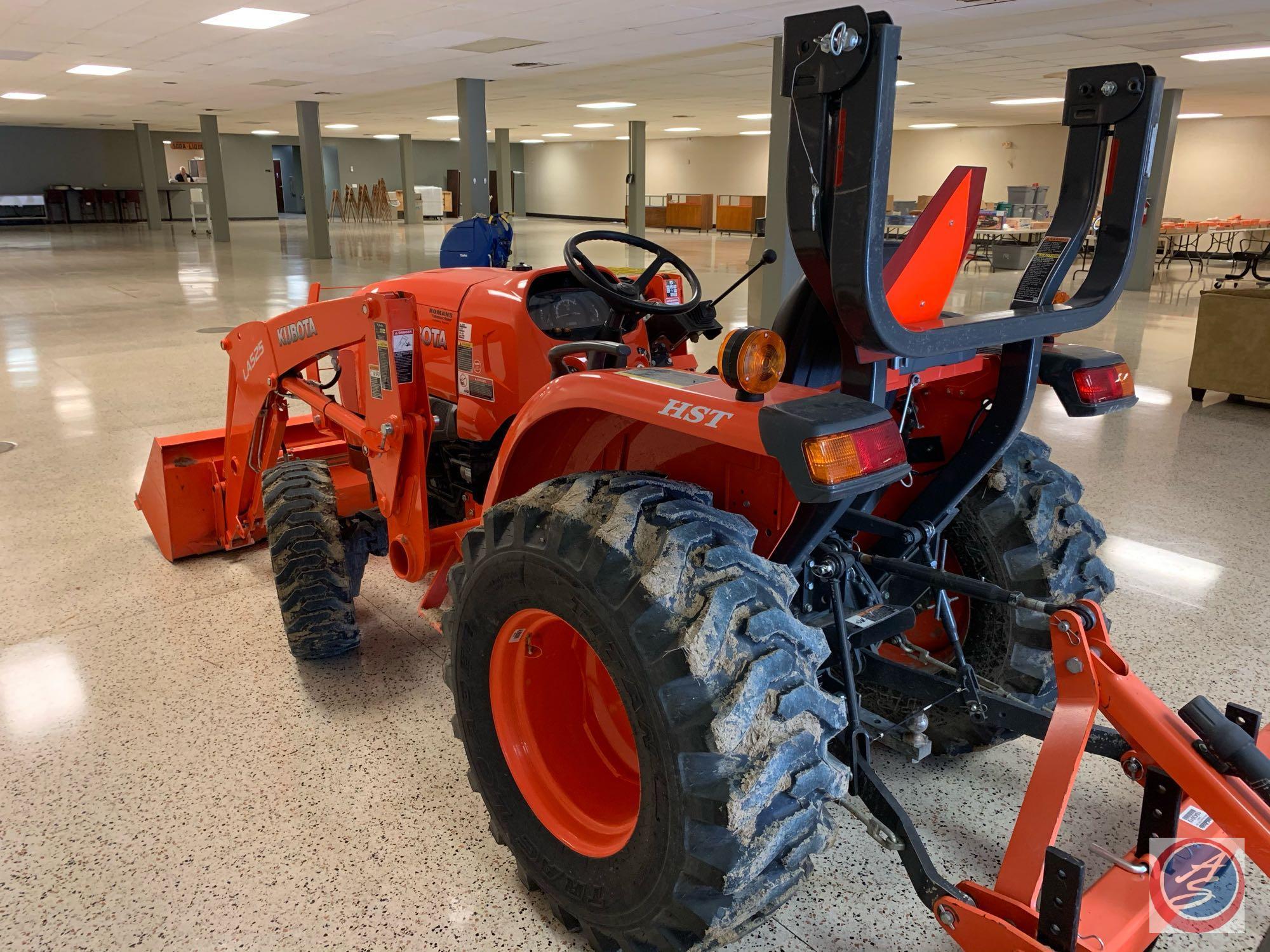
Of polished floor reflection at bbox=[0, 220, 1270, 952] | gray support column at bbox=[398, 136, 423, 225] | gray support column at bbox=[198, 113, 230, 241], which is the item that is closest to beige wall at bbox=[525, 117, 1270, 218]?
gray support column at bbox=[398, 136, 423, 225]

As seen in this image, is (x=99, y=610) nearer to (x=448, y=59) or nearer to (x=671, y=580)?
(x=671, y=580)

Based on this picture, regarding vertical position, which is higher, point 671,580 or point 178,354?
point 671,580

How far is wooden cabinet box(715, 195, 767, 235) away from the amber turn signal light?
2485 cm

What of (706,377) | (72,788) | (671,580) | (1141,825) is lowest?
(72,788)

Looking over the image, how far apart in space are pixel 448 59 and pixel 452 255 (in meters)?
8.07

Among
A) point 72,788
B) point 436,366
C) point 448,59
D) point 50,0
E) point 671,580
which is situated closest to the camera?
point 671,580

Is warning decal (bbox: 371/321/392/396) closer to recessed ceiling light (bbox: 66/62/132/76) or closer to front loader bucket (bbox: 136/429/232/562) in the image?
front loader bucket (bbox: 136/429/232/562)

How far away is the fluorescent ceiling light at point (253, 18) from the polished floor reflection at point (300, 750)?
4.81 m

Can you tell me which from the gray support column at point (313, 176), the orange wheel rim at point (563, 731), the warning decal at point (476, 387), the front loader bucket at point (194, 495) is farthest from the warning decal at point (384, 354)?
the gray support column at point (313, 176)

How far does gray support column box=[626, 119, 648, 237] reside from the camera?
20375 millimetres

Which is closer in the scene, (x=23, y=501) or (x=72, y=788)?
(x=72, y=788)

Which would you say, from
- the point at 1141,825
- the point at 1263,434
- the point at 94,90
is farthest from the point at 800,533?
the point at 94,90

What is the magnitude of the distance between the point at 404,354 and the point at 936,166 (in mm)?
25716

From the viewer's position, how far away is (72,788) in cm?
235
